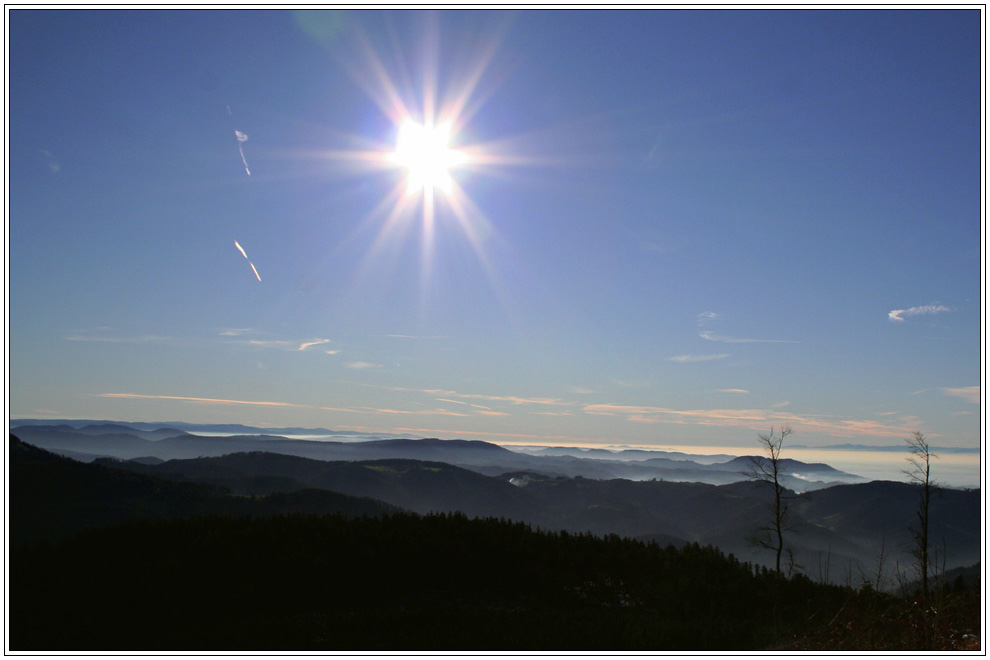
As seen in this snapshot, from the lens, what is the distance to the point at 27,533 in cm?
7200

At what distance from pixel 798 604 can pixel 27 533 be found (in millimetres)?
87334

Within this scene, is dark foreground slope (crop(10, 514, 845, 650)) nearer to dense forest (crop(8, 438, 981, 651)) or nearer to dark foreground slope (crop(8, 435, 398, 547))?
dense forest (crop(8, 438, 981, 651))

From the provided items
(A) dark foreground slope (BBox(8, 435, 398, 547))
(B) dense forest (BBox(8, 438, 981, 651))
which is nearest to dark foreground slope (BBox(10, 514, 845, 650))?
(B) dense forest (BBox(8, 438, 981, 651))

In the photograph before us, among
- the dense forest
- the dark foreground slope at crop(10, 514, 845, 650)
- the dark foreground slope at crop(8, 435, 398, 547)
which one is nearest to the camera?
the dense forest

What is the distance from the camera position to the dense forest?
13578mm

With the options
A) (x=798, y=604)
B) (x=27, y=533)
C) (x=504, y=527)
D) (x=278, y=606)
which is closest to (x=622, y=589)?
(x=798, y=604)

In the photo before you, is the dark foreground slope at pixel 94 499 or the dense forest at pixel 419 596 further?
the dark foreground slope at pixel 94 499

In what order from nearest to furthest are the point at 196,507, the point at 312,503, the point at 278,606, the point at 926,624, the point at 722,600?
1. the point at 926,624
2. the point at 278,606
3. the point at 722,600
4. the point at 196,507
5. the point at 312,503

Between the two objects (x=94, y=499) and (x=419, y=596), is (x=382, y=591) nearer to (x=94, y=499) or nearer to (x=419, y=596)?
(x=419, y=596)

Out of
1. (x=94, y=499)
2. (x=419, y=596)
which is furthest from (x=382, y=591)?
(x=94, y=499)

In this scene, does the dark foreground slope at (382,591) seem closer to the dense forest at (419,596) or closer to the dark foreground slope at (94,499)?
the dense forest at (419,596)

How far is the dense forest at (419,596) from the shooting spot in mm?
13578

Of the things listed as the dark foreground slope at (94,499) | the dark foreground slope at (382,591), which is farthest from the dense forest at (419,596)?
the dark foreground slope at (94,499)

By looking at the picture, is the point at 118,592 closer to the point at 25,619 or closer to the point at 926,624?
the point at 25,619
